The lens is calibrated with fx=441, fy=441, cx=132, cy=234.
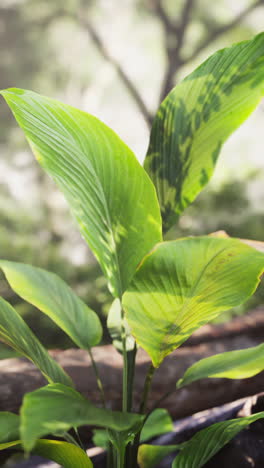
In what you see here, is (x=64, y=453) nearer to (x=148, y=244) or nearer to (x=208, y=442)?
(x=208, y=442)

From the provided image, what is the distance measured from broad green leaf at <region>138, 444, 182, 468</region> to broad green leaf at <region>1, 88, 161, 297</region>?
0.35 m

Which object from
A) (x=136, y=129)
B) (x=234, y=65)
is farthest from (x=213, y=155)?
(x=136, y=129)

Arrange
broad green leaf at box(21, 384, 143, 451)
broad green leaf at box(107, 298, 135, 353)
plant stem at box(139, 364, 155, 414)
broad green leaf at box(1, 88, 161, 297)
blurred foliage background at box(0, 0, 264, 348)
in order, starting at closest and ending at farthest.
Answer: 1. broad green leaf at box(21, 384, 143, 451)
2. broad green leaf at box(1, 88, 161, 297)
3. plant stem at box(139, 364, 155, 414)
4. broad green leaf at box(107, 298, 135, 353)
5. blurred foliage background at box(0, 0, 264, 348)

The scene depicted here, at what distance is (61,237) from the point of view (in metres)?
3.39

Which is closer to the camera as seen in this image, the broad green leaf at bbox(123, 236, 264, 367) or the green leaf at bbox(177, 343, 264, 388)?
the broad green leaf at bbox(123, 236, 264, 367)

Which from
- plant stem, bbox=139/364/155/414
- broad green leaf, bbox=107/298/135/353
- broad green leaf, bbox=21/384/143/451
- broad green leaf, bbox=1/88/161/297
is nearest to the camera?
broad green leaf, bbox=21/384/143/451

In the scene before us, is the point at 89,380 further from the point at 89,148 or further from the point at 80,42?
the point at 80,42

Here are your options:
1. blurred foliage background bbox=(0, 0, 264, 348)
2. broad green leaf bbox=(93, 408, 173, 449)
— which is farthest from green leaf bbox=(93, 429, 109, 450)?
blurred foliage background bbox=(0, 0, 264, 348)

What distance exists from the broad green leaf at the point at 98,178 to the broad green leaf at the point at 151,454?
353mm

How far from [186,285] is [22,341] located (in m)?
0.26

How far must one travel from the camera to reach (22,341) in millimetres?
599

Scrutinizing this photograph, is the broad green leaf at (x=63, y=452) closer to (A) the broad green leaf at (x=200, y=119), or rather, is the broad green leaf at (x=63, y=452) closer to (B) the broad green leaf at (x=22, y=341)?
(B) the broad green leaf at (x=22, y=341)

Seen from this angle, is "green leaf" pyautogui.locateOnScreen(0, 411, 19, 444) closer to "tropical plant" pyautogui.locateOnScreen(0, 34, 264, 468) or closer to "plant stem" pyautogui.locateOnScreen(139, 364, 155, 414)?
"tropical plant" pyautogui.locateOnScreen(0, 34, 264, 468)

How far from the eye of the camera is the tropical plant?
465 mm
